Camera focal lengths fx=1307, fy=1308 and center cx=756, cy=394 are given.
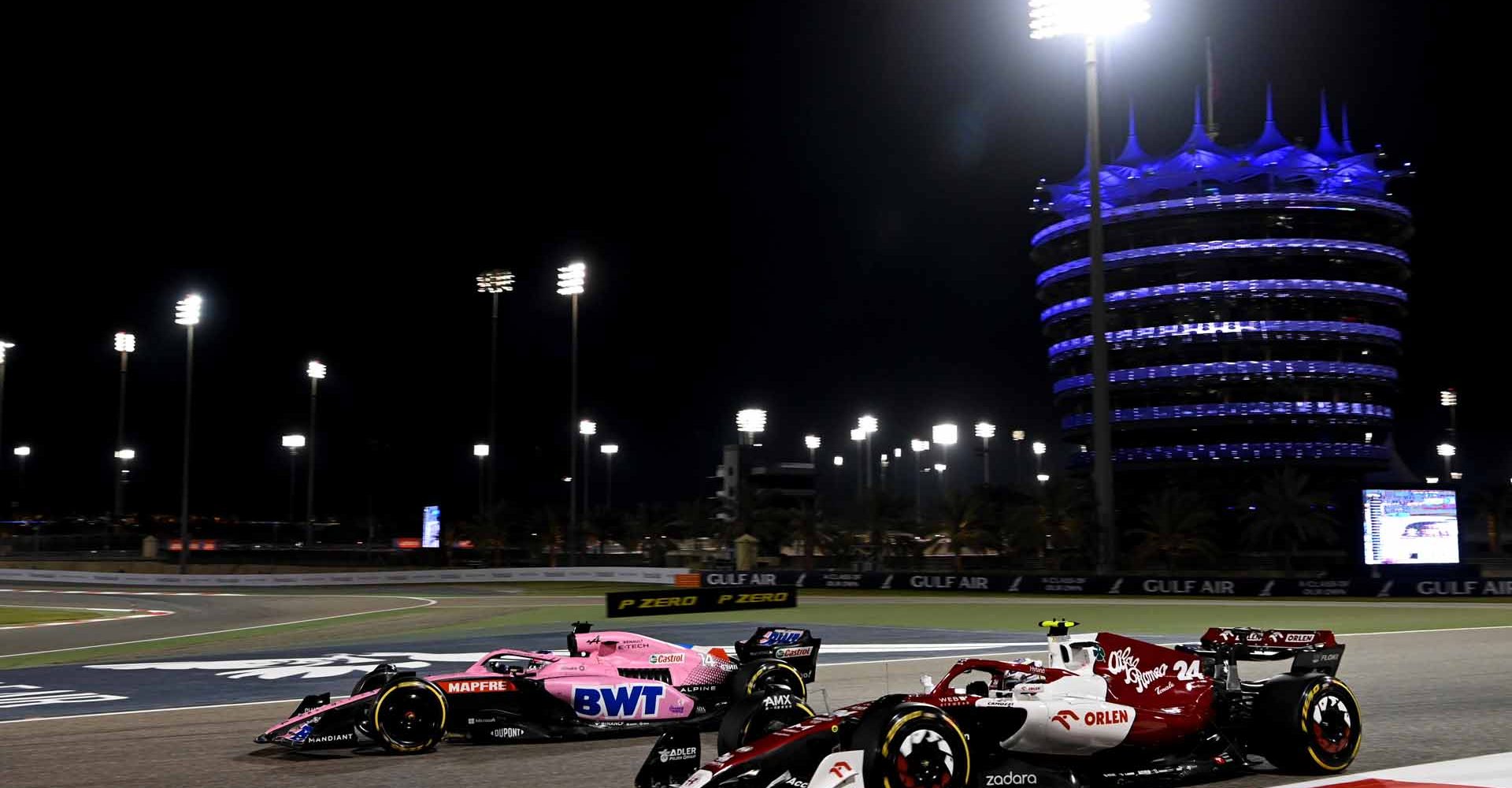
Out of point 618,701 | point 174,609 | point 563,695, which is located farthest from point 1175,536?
point 563,695

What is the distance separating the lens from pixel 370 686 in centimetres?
1105

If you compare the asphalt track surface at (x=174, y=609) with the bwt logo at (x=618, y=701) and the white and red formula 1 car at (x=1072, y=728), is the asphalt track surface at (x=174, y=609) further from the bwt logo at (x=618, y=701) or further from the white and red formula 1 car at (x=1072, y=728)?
the white and red formula 1 car at (x=1072, y=728)

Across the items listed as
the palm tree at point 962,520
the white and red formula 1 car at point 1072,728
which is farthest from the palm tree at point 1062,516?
the white and red formula 1 car at point 1072,728

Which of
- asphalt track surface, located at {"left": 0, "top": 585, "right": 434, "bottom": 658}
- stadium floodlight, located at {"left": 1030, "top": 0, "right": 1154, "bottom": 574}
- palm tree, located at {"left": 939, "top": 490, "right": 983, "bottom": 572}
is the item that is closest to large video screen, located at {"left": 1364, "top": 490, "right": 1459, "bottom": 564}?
stadium floodlight, located at {"left": 1030, "top": 0, "right": 1154, "bottom": 574}

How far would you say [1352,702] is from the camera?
9320 millimetres

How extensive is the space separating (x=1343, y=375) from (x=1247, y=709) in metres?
97.6

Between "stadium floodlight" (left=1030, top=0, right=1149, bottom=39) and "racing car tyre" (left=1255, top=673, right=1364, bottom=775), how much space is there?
29217 mm

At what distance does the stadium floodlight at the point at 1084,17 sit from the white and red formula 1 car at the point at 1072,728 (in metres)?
28.8

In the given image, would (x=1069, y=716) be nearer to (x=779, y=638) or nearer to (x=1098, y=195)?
(x=779, y=638)

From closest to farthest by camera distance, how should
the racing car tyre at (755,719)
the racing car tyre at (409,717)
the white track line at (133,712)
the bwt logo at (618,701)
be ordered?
the racing car tyre at (755,719), the racing car tyre at (409,717), the bwt logo at (618,701), the white track line at (133,712)

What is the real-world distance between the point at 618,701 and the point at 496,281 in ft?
198

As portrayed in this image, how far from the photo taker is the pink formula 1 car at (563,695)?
10602 mm

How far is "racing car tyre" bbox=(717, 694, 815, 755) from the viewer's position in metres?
8.99

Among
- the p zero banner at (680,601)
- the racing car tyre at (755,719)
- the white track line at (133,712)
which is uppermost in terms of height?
the p zero banner at (680,601)
